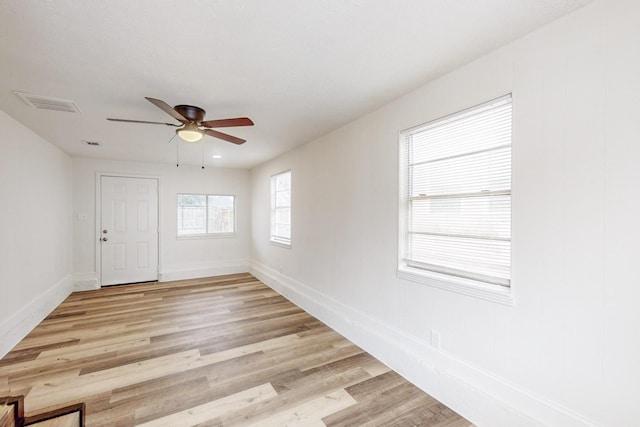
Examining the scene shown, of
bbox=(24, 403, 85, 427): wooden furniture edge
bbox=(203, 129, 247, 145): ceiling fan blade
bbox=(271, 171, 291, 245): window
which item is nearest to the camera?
bbox=(24, 403, 85, 427): wooden furniture edge

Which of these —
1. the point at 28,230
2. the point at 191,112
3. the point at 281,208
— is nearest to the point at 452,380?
the point at 191,112

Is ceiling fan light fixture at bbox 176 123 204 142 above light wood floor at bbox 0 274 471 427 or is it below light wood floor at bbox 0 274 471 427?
above

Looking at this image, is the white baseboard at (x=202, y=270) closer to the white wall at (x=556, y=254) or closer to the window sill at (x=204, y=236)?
the window sill at (x=204, y=236)

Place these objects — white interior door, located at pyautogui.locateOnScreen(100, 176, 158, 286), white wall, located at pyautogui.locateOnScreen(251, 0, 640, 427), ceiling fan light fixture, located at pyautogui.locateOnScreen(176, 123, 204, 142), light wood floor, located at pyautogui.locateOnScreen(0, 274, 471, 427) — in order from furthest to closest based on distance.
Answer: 1. white interior door, located at pyautogui.locateOnScreen(100, 176, 158, 286)
2. ceiling fan light fixture, located at pyautogui.locateOnScreen(176, 123, 204, 142)
3. light wood floor, located at pyautogui.locateOnScreen(0, 274, 471, 427)
4. white wall, located at pyautogui.locateOnScreen(251, 0, 640, 427)

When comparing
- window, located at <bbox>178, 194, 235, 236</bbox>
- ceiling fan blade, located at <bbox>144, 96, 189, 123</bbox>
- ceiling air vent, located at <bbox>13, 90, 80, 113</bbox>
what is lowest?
window, located at <bbox>178, 194, 235, 236</bbox>

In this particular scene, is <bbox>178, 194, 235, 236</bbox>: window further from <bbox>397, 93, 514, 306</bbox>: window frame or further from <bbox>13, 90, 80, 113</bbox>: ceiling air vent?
<bbox>397, 93, 514, 306</bbox>: window frame

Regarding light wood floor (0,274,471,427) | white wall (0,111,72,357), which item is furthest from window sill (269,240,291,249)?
white wall (0,111,72,357)

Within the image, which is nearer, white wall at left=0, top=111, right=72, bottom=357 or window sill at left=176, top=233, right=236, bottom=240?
white wall at left=0, top=111, right=72, bottom=357

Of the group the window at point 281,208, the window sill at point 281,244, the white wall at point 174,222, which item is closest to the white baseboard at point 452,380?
the window sill at point 281,244

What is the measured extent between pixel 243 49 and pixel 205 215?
5226mm

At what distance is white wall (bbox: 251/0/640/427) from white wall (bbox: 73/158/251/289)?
490 cm

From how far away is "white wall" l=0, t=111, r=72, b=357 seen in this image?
297 centimetres

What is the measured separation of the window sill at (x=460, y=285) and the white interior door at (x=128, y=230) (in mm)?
5392

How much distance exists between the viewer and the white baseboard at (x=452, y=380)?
168cm
